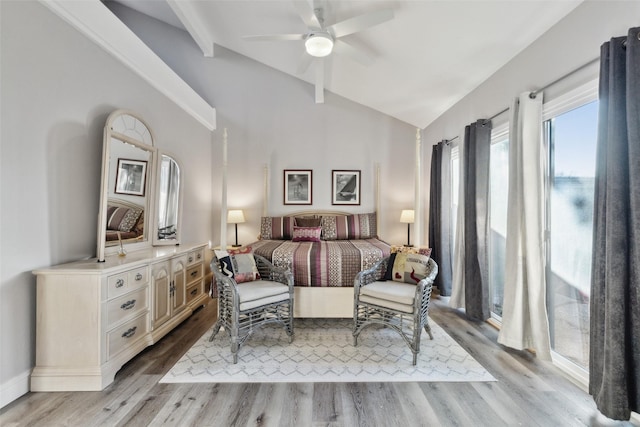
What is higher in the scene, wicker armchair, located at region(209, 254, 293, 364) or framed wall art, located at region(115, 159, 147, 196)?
framed wall art, located at region(115, 159, 147, 196)

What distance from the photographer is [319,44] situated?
2.57m

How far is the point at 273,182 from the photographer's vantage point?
193 inches

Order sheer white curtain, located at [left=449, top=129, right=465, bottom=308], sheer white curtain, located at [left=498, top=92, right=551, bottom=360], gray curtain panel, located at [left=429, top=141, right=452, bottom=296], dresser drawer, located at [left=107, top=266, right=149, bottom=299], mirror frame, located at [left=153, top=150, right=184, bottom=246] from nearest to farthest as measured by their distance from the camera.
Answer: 1. dresser drawer, located at [left=107, top=266, right=149, bottom=299]
2. sheer white curtain, located at [left=498, top=92, right=551, bottom=360]
3. mirror frame, located at [left=153, top=150, right=184, bottom=246]
4. sheer white curtain, located at [left=449, top=129, right=465, bottom=308]
5. gray curtain panel, located at [left=429, top=141, right=452, bottom=296]

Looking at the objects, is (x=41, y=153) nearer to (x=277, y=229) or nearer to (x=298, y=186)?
(x=277, y=229)

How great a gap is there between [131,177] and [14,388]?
1.78 m

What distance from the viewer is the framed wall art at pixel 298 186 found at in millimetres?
4887

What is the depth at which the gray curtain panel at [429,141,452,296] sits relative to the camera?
394cm

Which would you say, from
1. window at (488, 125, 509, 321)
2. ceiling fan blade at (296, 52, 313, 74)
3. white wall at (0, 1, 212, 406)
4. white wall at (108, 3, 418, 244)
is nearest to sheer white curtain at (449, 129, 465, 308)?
window at (488, 125, 509, 321)

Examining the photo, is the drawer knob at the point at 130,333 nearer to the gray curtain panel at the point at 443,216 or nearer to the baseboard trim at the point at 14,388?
the baseboard trim at the point at 14,388

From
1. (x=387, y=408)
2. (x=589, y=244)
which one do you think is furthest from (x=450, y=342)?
(x=589, y=244)

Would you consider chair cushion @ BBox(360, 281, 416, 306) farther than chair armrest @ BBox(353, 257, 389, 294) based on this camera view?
No

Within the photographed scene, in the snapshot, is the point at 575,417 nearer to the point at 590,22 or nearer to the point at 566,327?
the point at 566,327

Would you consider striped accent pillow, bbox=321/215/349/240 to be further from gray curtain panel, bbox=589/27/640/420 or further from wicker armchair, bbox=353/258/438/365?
gray curtain panel, bbox=589/27/640/420

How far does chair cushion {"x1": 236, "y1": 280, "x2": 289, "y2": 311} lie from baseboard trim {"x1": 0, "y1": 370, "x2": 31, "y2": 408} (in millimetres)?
1455
